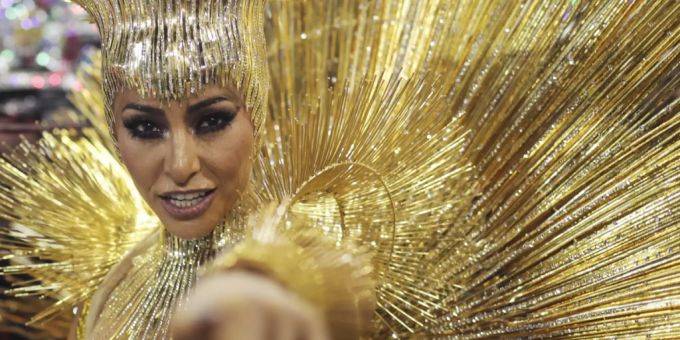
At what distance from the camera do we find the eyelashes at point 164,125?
0.77 metres

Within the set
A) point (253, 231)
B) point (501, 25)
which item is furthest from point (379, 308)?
point (501, 25)

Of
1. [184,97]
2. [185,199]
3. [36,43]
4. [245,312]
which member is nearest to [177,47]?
[184,97]

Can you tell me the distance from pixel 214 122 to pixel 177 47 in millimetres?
81

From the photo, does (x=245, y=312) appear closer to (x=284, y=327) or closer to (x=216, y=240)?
(x=284, y=327)

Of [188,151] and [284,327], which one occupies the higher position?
[188,151]

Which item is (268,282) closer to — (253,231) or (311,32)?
(253,231)

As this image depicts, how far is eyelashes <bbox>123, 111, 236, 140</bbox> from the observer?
2.52 feet

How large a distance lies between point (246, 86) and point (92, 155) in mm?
458

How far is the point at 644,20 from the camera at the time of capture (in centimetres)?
86

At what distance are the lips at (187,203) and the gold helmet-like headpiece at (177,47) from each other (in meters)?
0.10

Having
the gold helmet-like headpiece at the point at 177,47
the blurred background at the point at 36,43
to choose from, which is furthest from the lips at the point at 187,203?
the blurred background at the point at 36,43

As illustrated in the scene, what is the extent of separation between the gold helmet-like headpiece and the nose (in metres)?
0.04

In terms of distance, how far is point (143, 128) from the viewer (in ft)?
2.57

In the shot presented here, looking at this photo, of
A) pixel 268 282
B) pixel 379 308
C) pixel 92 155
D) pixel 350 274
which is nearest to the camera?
pixel 268 282
